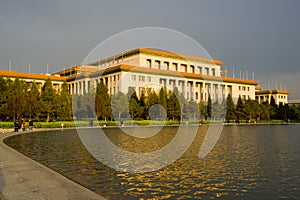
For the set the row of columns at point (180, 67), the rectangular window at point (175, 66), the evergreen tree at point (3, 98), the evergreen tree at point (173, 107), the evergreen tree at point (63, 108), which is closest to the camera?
the evergreen tree at point (3, 98)

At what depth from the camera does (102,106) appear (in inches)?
2201

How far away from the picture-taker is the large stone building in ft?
258

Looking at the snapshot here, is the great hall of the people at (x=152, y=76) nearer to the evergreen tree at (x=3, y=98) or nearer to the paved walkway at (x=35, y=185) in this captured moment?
the evergreen tree at (x=3, y=98)

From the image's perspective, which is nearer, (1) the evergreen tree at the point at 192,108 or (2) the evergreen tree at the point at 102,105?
(2) the evergreen tree at the point at 102,105

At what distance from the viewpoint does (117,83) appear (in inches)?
3029

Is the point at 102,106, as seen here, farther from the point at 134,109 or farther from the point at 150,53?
the point at 150,53

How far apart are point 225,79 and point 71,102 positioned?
57.0m

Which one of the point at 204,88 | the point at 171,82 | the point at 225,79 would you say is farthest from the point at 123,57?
the point at 225,79

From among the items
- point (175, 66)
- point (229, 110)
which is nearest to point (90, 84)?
point (175, 66)

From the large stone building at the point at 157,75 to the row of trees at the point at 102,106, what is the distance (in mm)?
8955

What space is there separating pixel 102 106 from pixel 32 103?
13.2 m

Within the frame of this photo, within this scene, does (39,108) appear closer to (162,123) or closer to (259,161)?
(162,123)

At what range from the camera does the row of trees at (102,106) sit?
155 ft

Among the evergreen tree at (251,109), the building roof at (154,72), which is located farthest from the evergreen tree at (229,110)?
the building roof at (154,72)
